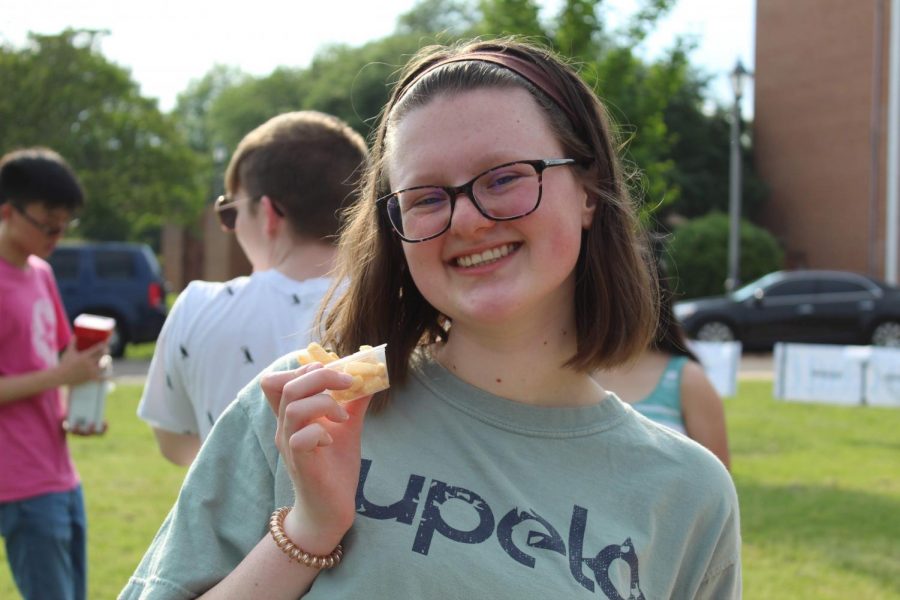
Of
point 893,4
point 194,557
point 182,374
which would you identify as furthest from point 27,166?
point 893,4

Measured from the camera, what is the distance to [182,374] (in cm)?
315

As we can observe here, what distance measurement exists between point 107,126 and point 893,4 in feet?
81.2

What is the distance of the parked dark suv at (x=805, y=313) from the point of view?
21406 millimetres

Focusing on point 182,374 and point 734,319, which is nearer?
point 182,374

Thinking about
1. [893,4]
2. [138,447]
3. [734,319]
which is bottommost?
[734,319]

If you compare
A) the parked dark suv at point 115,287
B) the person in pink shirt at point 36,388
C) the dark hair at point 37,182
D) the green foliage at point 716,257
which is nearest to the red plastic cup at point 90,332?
the person in pink shirt at point 36,388

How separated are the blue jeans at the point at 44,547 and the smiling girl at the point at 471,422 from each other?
2.54m

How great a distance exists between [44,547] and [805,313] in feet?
64.6

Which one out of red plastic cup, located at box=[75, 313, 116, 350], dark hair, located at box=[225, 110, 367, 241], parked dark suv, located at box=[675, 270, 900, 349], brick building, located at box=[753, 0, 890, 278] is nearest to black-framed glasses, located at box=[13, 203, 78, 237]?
red plastic cup, located at box=[75, 313, 116, 350]

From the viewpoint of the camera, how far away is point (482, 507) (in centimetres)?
162

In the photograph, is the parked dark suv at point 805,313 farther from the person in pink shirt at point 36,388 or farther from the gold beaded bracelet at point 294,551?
the gold beaded bracelet at point 294,551

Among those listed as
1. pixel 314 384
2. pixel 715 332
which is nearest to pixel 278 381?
pixel 314 384

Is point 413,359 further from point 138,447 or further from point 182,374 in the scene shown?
point 138,447

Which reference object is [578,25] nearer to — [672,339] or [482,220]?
[672,339]
